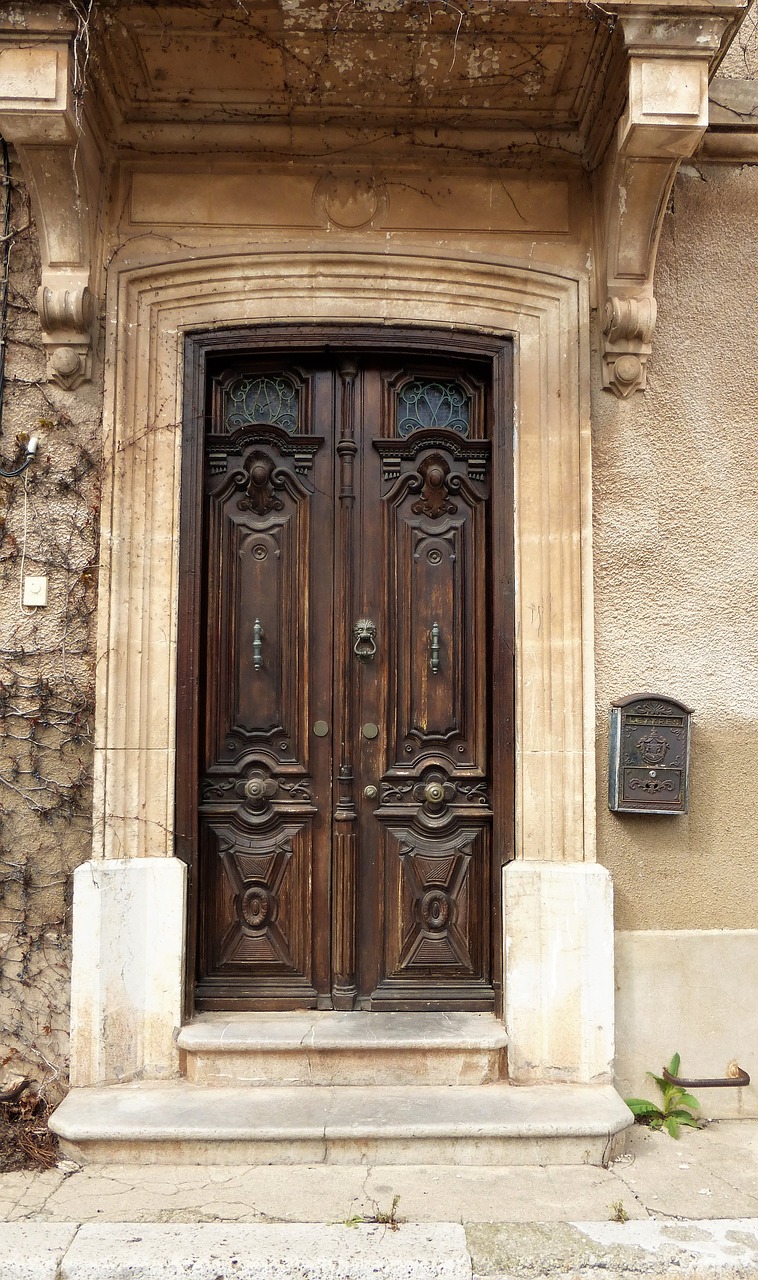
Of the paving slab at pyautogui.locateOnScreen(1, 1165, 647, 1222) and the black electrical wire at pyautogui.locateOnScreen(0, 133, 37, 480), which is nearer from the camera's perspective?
the paving slab at pyautogui.locateOnScreen(1, 1165, 647, 1222)

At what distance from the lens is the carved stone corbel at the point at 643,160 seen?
3184 mm

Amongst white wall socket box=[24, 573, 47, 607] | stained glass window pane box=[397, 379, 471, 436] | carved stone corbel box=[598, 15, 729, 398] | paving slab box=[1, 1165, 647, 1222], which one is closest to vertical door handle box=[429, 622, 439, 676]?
stained glass window pane box=[397, 379, 471, 436]

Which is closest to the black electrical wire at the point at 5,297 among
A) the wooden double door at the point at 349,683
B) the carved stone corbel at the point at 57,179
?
the carved stone corbel at the point at 57,179

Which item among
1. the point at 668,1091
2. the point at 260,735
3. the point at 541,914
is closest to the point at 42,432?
the point at 260,735

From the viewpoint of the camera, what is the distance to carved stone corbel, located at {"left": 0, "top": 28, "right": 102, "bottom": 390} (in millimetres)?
3180

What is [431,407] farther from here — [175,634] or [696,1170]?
[696,1170]

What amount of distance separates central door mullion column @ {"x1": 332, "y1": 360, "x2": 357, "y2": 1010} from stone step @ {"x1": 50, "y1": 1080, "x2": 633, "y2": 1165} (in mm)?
614

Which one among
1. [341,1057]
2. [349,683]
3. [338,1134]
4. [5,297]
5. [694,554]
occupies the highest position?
[5,297]

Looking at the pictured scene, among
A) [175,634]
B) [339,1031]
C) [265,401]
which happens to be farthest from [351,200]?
[339,1031]

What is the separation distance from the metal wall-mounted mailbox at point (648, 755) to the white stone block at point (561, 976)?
0.33 m

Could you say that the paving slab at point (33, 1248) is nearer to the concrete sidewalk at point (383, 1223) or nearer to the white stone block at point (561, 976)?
the concrete sidewalk at point (383, 1223)

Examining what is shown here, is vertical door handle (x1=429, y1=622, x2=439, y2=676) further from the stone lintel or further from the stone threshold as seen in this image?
the stone lintel

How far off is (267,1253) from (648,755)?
7.18 ft

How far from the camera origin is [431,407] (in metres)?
4.00
